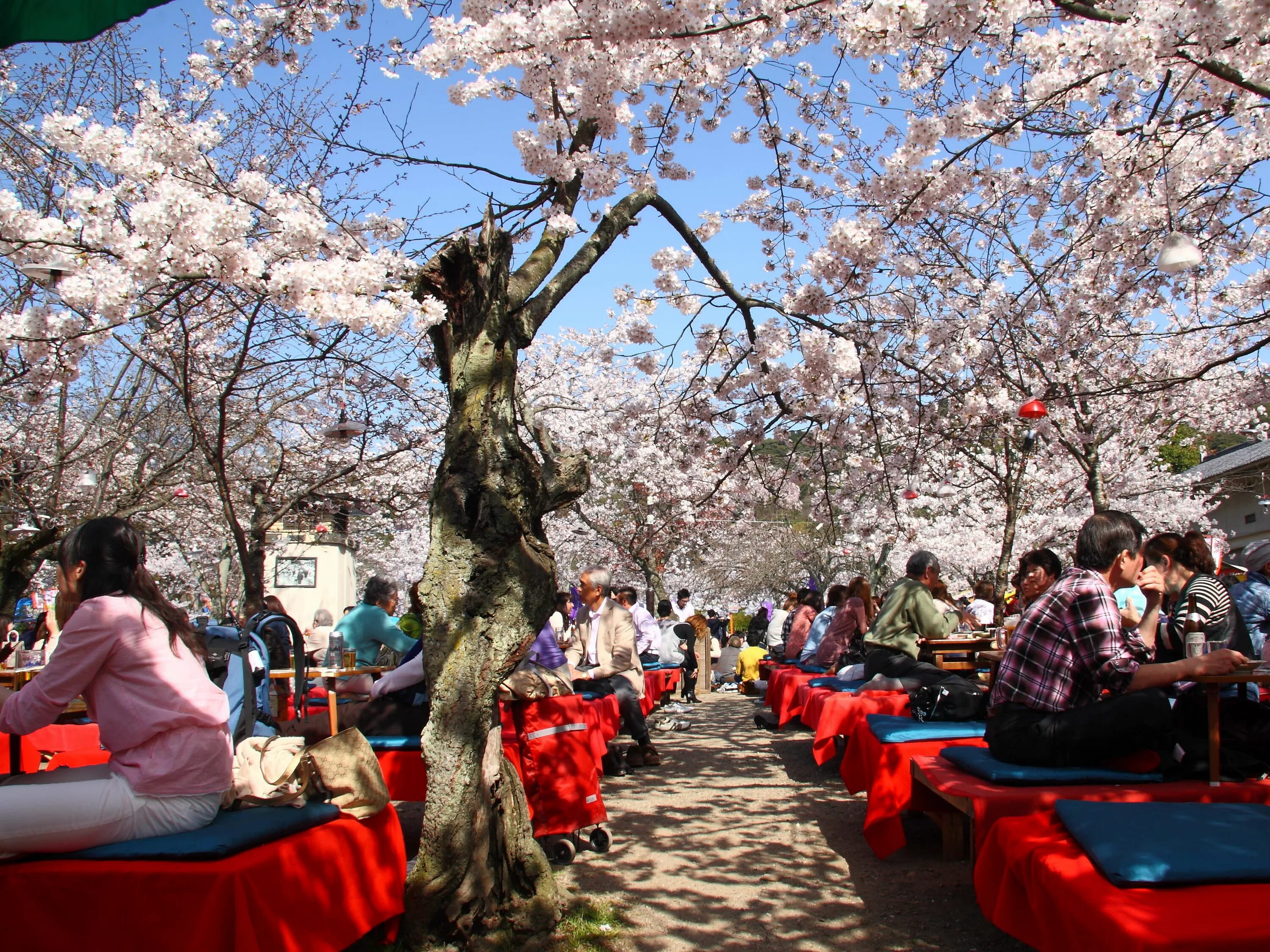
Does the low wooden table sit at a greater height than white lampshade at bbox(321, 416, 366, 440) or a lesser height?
lesser

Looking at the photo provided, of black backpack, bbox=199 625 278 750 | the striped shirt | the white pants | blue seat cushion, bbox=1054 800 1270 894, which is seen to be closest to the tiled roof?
the striped shirt

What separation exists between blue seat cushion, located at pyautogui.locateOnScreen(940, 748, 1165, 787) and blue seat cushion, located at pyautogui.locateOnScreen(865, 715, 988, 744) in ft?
3.17

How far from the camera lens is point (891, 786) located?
4715 millimetres

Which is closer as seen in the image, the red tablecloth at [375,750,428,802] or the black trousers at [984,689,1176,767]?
the black trousers at [984,689,1176,767]

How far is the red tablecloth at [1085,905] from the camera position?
2.14 metres

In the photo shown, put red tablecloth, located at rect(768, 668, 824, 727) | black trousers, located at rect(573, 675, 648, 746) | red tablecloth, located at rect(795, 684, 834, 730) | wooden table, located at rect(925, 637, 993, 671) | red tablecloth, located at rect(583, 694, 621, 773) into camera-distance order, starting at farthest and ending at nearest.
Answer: red tablecloth, located at rect(768, 668, 824, 727) < black trousers, located at rect(573, 675, 648, 746) < wooden table, located at rect(925, 637, 993, 671) < red tablecloth, located at rect(795, 684, 834, 730) < red tablecloth, located at rect(583, 694, 621, 773)

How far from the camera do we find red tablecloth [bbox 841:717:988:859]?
4.67 metres

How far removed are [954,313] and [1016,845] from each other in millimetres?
5660

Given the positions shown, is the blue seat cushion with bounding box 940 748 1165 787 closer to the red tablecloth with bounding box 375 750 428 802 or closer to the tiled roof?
the red tablecloth with bounding box 375 750 428 802

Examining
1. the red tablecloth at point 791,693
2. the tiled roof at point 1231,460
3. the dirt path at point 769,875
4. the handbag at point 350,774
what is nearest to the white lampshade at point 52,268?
the handbag at point 350,774

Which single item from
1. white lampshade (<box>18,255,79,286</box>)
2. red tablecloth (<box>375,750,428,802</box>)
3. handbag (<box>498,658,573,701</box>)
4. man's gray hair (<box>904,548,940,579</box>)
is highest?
white lampshade (<box>18,255,79,286</box>)

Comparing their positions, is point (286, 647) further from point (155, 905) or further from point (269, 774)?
point (155, 905)

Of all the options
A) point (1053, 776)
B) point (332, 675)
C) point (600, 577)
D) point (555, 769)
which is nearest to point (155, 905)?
point (555, 769)

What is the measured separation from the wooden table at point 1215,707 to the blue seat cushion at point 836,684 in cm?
347
